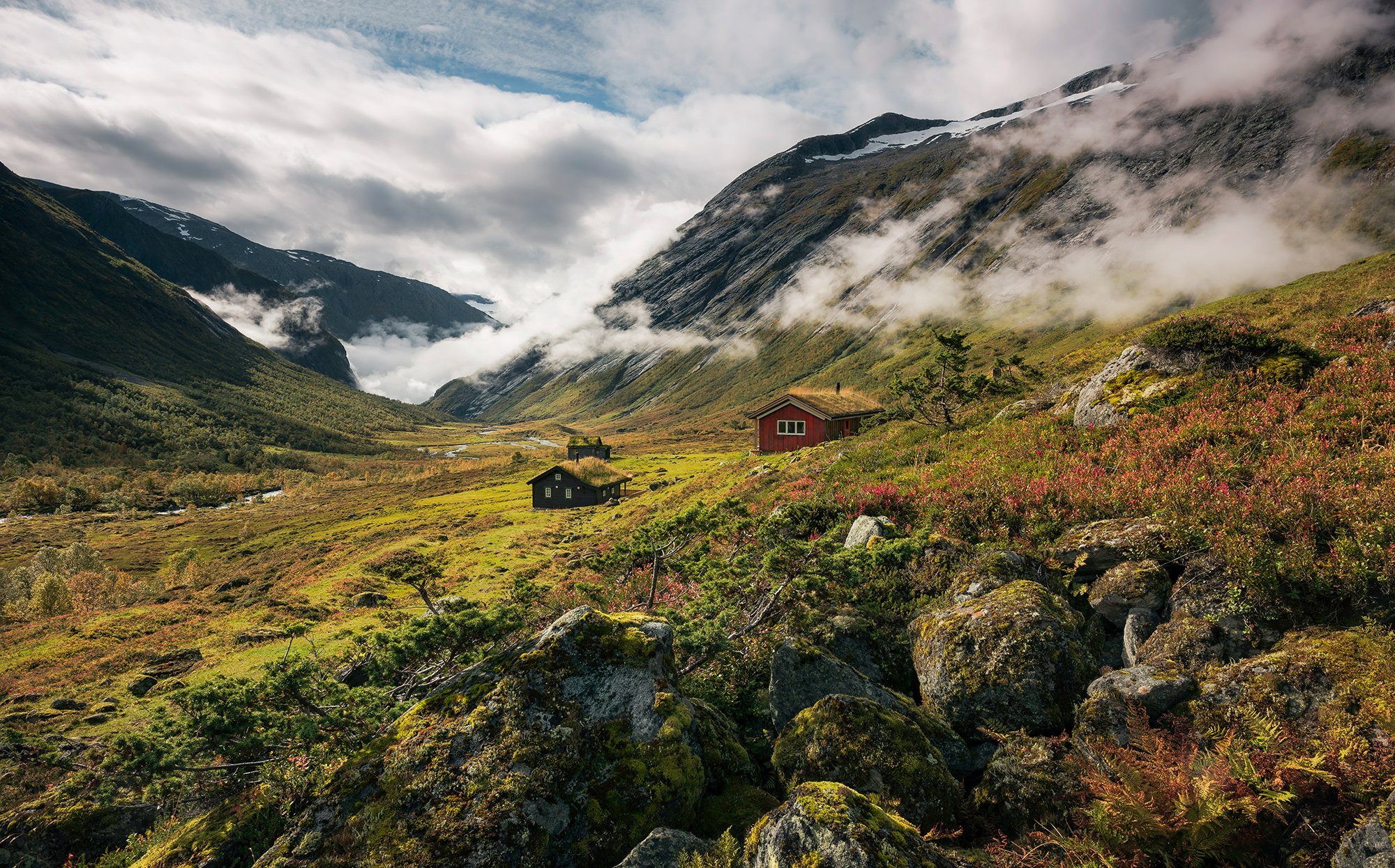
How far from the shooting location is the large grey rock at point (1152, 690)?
6285mm

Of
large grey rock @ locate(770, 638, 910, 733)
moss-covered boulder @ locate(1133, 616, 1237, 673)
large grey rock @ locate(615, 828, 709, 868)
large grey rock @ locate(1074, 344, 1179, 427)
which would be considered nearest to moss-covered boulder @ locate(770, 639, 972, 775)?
large grey rock @ locate(770, 638, 910, 733)

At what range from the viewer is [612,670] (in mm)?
6738

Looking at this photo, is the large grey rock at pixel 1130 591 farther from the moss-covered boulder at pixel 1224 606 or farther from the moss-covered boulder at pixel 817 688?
the moss-covered boulder at pixel 817 688

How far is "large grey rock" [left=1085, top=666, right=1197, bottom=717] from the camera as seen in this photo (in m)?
6.29

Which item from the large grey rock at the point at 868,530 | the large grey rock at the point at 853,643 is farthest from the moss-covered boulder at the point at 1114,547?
the large grey rock at the point at 853,643

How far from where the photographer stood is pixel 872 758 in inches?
236

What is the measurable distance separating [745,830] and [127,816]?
10830 mm

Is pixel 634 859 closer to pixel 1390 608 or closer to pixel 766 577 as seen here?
pixel 766 577

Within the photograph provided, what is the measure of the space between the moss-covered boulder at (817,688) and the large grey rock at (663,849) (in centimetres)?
244

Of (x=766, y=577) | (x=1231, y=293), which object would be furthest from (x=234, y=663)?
(x=1231, y=293)

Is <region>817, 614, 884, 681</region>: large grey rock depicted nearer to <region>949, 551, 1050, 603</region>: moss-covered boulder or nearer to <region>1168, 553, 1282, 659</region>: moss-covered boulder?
<region>949, 551, 1050, 603</region>: moss-covered boulder

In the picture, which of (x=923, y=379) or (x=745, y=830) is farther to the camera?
(x=923, y=379)

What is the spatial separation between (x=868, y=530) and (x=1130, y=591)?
5644 mm

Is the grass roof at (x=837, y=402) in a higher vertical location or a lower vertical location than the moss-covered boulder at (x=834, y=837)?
higher
